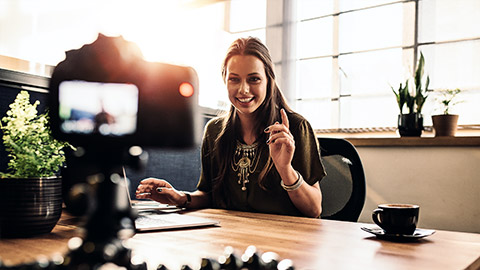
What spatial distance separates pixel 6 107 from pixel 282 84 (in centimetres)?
209

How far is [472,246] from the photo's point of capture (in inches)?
27.6

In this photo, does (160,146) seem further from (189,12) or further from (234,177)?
(189,12)

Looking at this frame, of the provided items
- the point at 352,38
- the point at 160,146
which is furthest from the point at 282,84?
the point at 160,146

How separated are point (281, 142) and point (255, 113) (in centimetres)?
45

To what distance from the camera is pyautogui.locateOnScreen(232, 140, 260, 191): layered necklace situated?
58.9 inches

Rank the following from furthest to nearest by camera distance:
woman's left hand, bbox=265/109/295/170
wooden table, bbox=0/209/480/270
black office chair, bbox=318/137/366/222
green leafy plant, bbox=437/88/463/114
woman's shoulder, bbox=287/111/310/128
Answer: green leafy plant, bbox=437/88/463/114, woman's shoulder, bbox=287/111/310/128, black office chair, bbox=318/137/366/222, woman's left hand, bbox=265/109/295/170, wooden table, bbox=0/209/480/270

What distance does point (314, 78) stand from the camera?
3100 mm

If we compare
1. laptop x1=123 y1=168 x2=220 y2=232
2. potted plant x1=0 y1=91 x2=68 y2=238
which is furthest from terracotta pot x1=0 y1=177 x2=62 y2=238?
laptop x1=123 y1=168 x2=220 y2=232

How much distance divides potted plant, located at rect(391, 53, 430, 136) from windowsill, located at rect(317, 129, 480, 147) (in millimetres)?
59

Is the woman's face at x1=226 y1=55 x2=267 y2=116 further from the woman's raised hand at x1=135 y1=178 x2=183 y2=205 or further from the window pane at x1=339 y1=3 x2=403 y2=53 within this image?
the window pane at x1=339 y1=3 x2=403 y2=53

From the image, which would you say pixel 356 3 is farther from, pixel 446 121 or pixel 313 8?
pixel 446 121

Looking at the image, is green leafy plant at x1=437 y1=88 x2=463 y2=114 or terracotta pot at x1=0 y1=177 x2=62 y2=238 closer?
terracotta pot at x1=0 y1=177 x2=62 y2=238

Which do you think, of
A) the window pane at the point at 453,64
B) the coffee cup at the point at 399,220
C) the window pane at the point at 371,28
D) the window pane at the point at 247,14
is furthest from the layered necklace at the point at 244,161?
the window pane at the point at 247,14

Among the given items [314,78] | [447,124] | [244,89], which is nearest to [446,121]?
[447,124]
